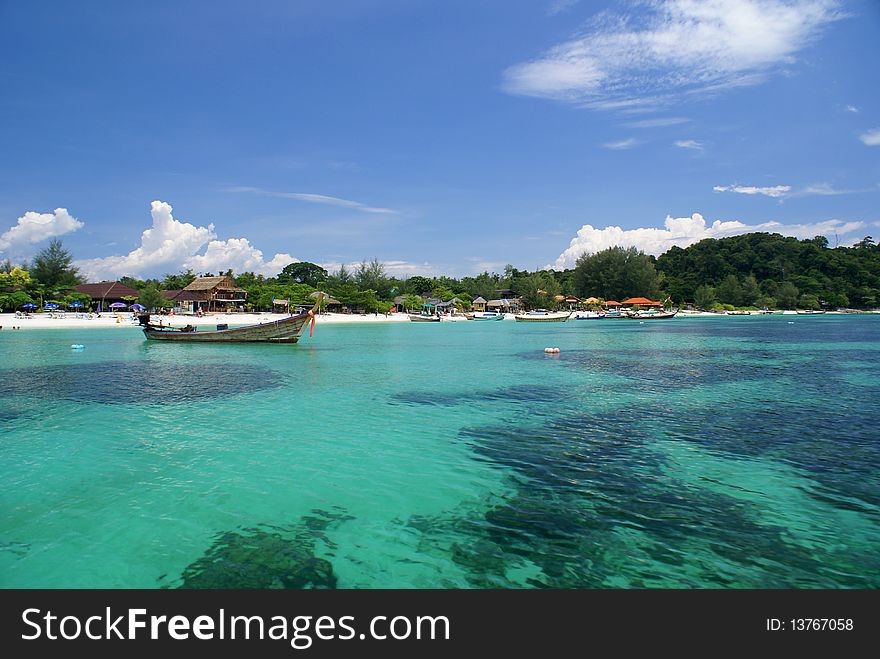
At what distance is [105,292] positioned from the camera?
6675 centimetres

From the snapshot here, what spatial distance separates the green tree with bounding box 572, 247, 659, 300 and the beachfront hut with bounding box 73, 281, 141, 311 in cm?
8986

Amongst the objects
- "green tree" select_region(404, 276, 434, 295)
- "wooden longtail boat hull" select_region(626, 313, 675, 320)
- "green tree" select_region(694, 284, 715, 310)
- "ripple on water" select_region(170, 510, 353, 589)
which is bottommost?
"ripple on water" select_region(170, 510, 353, 589)

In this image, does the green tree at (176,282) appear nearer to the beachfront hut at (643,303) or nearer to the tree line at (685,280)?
the tree line at (685,280)

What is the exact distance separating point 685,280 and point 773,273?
1903 centimetres

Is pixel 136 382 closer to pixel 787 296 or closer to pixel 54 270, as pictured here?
pixel 54 270

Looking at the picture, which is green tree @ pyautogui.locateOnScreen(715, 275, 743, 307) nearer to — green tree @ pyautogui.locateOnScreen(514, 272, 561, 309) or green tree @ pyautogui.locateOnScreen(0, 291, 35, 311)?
green tree @ pyautogui.locateOnScreen(514, 272, 561, 309)

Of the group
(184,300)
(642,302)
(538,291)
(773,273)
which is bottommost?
(184,300)

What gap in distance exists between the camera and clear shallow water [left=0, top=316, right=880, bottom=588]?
4.87 meters

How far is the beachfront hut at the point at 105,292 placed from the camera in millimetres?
66375

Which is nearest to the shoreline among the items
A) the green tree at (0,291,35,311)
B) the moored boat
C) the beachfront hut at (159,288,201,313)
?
the green tree at (0,291,35,311)

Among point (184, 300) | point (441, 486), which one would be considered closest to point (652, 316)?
point (184, 300)

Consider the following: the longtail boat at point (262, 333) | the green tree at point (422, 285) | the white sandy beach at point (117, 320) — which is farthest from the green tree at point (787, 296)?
the longtail boat at point (262, 333)
